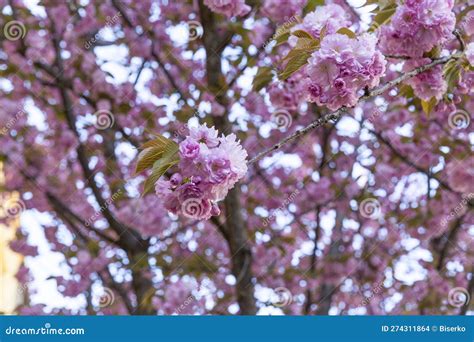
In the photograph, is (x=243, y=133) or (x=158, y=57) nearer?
(x=243, y=133)

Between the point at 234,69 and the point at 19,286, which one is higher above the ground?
the point at 234,69

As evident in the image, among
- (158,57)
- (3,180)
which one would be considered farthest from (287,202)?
(3,180)

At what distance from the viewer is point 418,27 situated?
1789 millimetres

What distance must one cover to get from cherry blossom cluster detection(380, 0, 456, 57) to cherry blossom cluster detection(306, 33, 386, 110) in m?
0.26

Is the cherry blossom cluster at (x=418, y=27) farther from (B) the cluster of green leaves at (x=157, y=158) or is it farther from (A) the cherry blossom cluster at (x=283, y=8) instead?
(A) the cherry blossom cluster at (x=283, y=8)

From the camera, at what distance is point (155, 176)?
1357 mm

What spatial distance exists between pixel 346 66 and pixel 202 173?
444 mm

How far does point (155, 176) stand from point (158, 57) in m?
2.56

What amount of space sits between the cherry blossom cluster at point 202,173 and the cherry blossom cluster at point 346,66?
313 millimetres

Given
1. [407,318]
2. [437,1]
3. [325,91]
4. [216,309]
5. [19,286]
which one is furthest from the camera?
[19,286]

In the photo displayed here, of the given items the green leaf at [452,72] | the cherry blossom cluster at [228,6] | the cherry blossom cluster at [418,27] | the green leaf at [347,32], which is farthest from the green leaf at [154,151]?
the cherry blossom cluster at [228,6]

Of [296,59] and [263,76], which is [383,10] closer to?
[296,59]

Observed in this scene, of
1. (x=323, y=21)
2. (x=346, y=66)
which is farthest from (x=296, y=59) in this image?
(x=323, y=21)

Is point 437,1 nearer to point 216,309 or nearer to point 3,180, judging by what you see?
point 216,309
